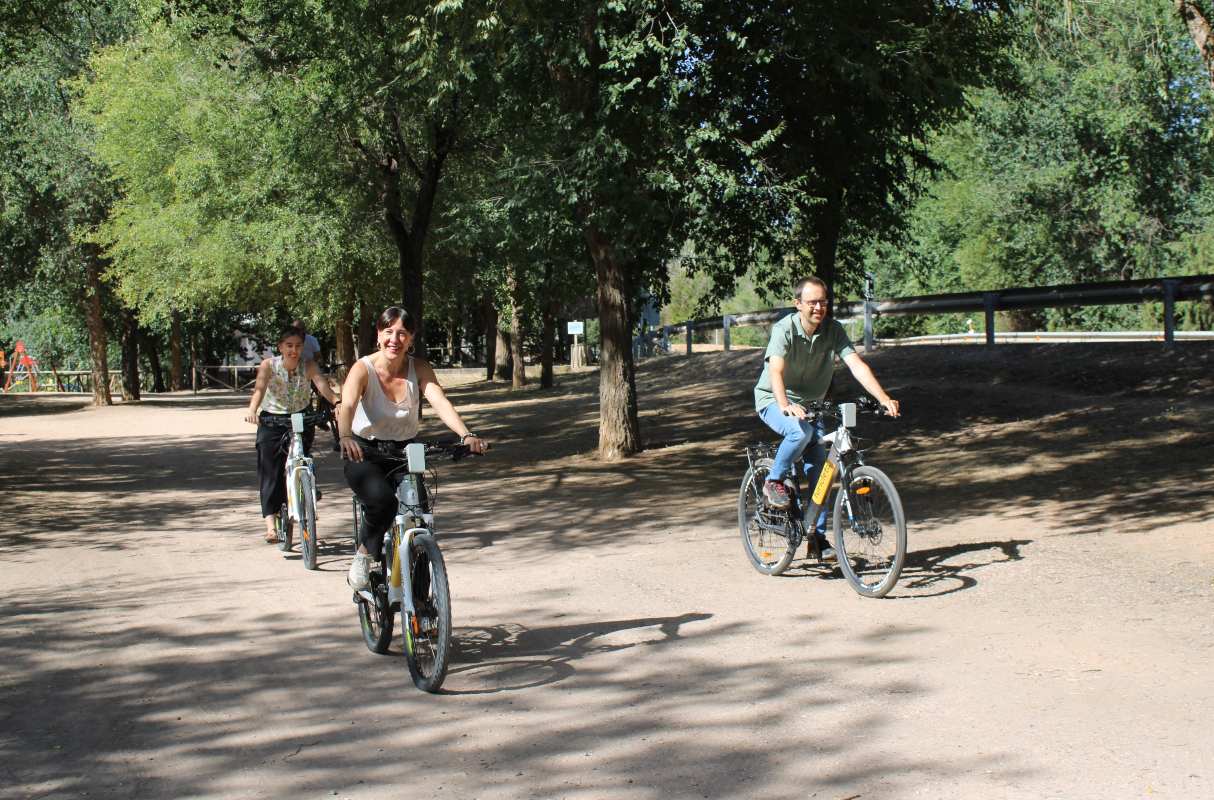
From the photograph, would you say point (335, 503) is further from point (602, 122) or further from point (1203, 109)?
point (1203, 109)

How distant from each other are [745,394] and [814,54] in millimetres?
8800

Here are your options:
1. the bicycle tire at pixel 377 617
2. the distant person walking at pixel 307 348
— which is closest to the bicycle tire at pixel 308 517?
the distant person walking at pixel 307 348

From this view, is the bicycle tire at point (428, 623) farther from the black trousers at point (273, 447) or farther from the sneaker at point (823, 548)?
the black trousers at point (273, 447)

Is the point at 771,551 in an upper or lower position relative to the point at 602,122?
lower

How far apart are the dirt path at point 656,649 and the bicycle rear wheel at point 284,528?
0.20 meters

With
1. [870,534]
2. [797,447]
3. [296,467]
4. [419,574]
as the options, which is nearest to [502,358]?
[296,467]

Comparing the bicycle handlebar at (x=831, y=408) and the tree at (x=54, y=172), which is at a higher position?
the tree at (x=54, y=172)

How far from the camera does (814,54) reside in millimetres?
13852

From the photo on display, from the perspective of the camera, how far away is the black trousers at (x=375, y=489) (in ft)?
21.3

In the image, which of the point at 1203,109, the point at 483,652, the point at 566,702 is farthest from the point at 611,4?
the point at 1203,109

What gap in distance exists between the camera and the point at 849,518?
7.77 m

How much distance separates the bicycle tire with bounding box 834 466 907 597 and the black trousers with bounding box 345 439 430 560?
275cm

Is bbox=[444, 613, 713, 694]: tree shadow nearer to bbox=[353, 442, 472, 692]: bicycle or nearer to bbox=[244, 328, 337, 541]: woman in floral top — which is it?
bbox=[353, 442, 472, 692]: bicycle

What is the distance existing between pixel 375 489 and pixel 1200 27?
5718mm
